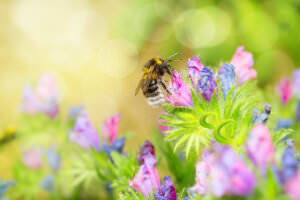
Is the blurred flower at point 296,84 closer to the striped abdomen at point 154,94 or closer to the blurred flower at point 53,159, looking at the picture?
the striped abdomen at point 154,94

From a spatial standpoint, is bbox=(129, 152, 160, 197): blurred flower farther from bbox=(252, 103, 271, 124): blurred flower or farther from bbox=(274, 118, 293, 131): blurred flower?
bbox=(274, 118, 293, 131): blurred flower

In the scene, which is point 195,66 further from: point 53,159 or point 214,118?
point 53,159

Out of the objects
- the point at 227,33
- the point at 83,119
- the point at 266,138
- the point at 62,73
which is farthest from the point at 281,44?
the point at 266,138

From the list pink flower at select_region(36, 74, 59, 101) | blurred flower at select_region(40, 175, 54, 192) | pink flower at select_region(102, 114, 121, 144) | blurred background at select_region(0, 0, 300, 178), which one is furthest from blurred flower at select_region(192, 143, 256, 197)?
blurred background at select_region(0, 0, 300, 178)

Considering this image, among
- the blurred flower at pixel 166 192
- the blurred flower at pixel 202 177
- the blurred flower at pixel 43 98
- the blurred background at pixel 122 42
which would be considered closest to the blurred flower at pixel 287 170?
the blurred flower at pixel 202 177

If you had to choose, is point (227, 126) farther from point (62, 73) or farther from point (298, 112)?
point (62, 73)

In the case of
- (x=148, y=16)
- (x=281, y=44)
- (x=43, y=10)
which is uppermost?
(x=43, y=10)
